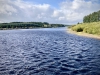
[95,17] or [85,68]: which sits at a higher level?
[95,17]

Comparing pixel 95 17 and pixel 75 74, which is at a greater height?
pixel 95 17

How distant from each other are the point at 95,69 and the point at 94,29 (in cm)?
5867

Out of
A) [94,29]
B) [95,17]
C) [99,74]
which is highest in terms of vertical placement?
[95,17]

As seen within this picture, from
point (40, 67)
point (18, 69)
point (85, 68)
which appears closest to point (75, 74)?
point (85, 68)

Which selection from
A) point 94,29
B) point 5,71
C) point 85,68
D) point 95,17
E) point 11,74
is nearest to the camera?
point 11,74

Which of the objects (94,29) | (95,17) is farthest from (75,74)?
(95,17)

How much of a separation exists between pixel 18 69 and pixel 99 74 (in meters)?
11.8

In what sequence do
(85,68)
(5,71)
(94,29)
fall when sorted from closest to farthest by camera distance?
1. (5,71)
2. (85,68)
3. (94,29)

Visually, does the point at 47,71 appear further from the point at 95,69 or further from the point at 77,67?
the point at 95,69

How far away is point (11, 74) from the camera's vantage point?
19750mm

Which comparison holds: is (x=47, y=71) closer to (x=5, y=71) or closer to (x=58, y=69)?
(x=58, y=69)

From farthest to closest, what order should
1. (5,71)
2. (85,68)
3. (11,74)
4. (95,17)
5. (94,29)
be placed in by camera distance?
(95,17) < (94,29) < (85,68) < (5,71) < (11,74)

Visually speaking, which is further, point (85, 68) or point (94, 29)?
point (94, 29)

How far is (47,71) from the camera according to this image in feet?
69.6
